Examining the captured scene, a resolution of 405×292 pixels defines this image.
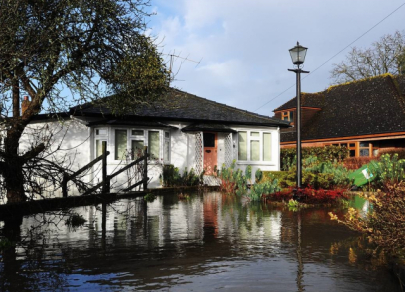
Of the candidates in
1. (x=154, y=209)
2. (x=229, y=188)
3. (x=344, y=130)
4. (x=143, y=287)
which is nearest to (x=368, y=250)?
(x=143, y=287)

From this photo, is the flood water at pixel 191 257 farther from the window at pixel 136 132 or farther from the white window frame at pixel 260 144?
the white window frame at pixel 260 144

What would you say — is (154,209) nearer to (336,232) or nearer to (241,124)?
(336,232)

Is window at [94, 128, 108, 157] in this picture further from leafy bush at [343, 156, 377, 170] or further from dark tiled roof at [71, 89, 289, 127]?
leafy bush at [343, 156, 377, 170]

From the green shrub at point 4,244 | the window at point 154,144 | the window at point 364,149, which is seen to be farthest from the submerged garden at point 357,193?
the green shrub at point 4,244

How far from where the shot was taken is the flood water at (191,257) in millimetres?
4652

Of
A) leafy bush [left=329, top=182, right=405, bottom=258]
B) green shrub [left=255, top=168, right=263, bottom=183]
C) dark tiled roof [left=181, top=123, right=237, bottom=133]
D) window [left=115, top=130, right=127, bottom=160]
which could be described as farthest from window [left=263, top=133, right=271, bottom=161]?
leafy bush [left=329, top=182, right=405, bottom=258]

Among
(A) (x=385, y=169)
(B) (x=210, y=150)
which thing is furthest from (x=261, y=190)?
(B) (x=210, y=150)

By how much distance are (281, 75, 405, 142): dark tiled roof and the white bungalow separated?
801cm

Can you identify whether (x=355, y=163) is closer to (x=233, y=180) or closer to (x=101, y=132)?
(x=233, y=180)

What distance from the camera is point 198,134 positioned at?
832 inches

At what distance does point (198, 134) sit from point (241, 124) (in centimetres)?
280

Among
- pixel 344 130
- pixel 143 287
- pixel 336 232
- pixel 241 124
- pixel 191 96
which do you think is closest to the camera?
pixel 143 287

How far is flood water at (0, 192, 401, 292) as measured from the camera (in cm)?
465

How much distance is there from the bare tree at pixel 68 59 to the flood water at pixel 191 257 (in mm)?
2026
